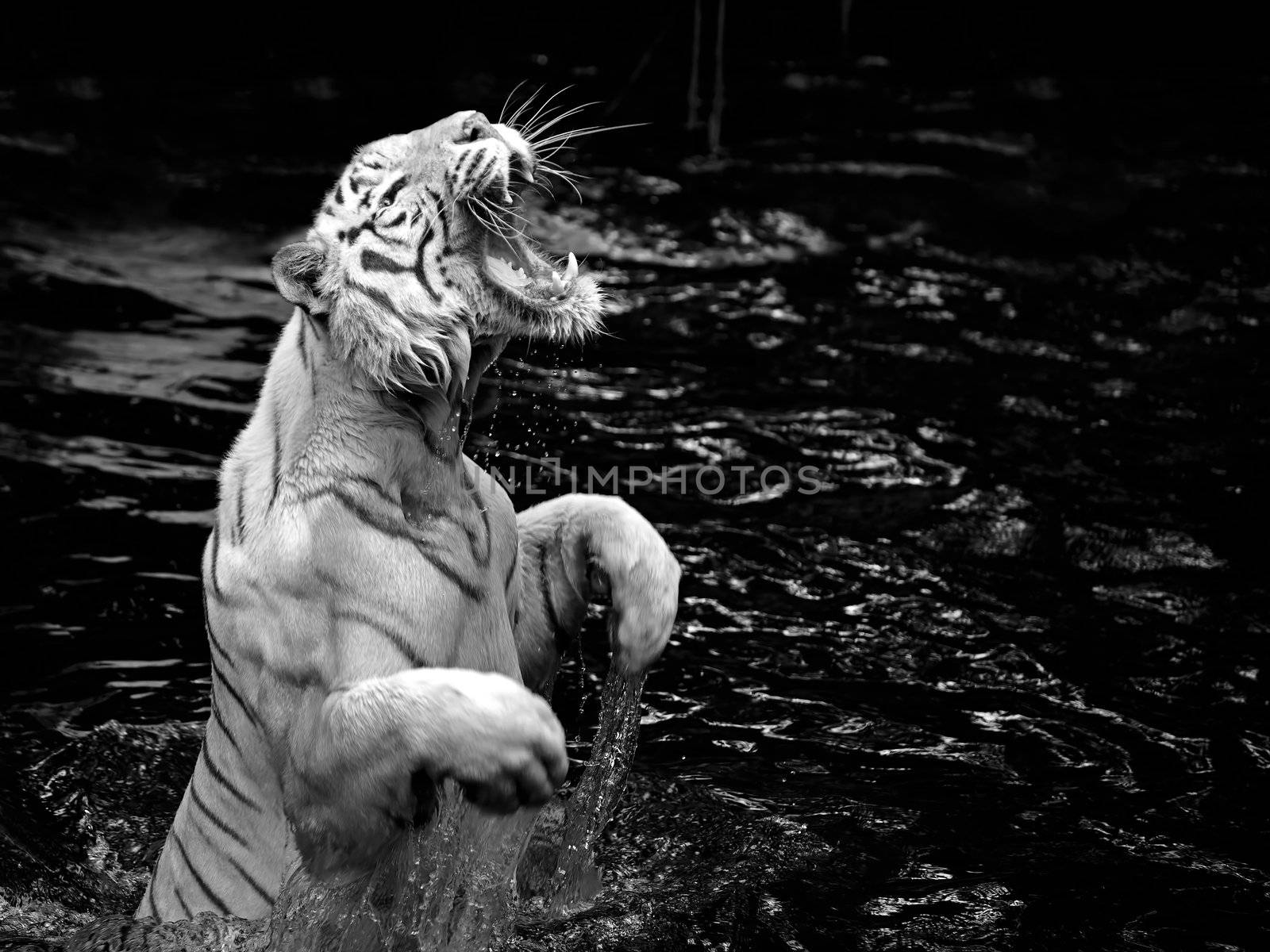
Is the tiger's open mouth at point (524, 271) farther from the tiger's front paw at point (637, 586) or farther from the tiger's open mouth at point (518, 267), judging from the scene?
the tiger's front paw at point (637, 586)

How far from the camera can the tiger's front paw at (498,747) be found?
1.65 metres

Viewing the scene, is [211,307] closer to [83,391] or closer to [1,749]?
[83,391]

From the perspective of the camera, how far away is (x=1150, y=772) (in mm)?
2625

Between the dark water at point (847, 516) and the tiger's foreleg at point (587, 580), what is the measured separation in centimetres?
45

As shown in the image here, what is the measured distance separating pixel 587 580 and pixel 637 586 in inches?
7.2

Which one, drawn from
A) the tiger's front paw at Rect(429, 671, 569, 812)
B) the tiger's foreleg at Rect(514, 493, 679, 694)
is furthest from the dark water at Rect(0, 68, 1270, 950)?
the tiger's front paw at Rect(429, 671, 569, 812)

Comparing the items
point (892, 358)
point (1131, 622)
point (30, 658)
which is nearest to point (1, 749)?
point (30, 658)

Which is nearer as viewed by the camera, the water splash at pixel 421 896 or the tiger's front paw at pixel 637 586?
the water splash at pixel 421 896

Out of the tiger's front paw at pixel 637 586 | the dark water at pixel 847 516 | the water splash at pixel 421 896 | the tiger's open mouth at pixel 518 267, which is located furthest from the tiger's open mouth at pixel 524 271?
the dark water at pixel 847 516

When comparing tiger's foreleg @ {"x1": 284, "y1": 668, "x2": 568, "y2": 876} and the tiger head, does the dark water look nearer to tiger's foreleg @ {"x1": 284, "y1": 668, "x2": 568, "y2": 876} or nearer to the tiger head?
tiger's foreleg @ {"x1": 284, "y1": 668, "x2": 568, "y2": 876}

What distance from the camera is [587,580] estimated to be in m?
2.20

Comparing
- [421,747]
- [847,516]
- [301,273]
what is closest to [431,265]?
[301,273]

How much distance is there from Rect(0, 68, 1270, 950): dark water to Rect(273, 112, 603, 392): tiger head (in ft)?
3.12

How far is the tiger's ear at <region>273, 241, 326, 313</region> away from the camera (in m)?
1.84
